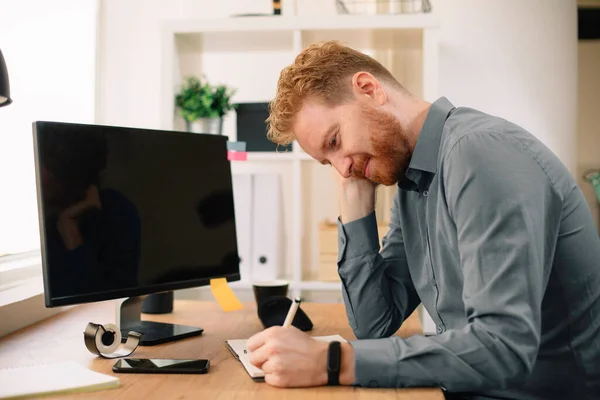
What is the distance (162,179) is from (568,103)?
1986 millimetres

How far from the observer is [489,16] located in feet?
8.38

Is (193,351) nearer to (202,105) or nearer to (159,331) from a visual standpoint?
(159,331)

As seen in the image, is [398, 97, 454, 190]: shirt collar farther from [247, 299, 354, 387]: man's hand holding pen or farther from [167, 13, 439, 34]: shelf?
[167, 13, 439, 34]: shelf

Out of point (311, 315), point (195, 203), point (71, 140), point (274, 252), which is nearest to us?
point (71, 140)

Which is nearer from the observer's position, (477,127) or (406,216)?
(477,127)

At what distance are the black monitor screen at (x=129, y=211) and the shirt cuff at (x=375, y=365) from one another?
20.3 inches

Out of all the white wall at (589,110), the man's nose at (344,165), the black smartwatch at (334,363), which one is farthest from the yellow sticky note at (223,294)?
the white wall at (589,110)

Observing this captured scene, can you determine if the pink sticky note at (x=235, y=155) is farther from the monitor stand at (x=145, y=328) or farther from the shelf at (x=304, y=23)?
the shelf at (x=304, y=23)

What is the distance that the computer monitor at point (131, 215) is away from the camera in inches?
42.6

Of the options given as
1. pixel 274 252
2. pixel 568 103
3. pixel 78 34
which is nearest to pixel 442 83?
pixel 568 103

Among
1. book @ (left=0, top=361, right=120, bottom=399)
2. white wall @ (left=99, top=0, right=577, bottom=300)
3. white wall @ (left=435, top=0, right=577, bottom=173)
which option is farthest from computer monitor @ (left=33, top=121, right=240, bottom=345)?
white wall @ (left=435, top=0, right=577, bottom=173)

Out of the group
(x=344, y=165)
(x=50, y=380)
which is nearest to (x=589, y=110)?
(x=344, y=165)

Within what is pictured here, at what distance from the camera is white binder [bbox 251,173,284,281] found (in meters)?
2.22

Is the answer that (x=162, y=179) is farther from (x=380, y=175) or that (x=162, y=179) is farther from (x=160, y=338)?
(x=380, y=175)
